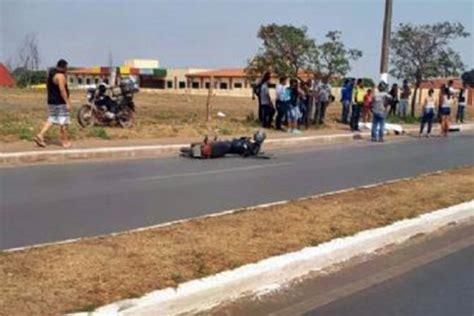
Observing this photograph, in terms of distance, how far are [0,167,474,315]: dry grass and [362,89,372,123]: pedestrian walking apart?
17556 mm

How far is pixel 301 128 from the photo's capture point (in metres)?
26.2

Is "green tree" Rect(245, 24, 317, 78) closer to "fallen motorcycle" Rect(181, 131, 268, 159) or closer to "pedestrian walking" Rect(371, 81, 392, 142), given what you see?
"pedestrian walking" Rect(371, 81, 392, 142)

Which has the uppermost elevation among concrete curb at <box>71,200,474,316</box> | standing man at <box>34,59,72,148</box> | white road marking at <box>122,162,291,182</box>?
standing man at <box>34,59,72,148</box>

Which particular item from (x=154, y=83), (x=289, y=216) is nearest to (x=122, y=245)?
(x=289, y=216)

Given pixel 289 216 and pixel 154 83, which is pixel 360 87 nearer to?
pixel 289 216

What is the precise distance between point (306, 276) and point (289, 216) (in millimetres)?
2143

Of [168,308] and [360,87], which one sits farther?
[360,87]

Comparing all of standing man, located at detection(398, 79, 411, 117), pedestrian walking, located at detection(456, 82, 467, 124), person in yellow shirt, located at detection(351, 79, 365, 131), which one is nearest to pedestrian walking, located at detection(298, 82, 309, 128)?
person in yellow shirt, located at detection(351, 79, 365, 131)

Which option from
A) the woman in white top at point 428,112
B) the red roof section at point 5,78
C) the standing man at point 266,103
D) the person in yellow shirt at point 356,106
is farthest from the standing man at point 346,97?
the red roof section at point 5,78

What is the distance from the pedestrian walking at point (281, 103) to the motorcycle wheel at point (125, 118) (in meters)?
4.81

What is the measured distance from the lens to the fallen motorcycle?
1689 centimetres

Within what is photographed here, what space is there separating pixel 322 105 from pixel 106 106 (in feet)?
29.1

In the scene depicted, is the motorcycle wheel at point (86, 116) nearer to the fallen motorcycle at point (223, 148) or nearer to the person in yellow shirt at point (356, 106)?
the fallen motorcycle at point (223, 148)

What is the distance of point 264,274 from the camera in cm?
658
